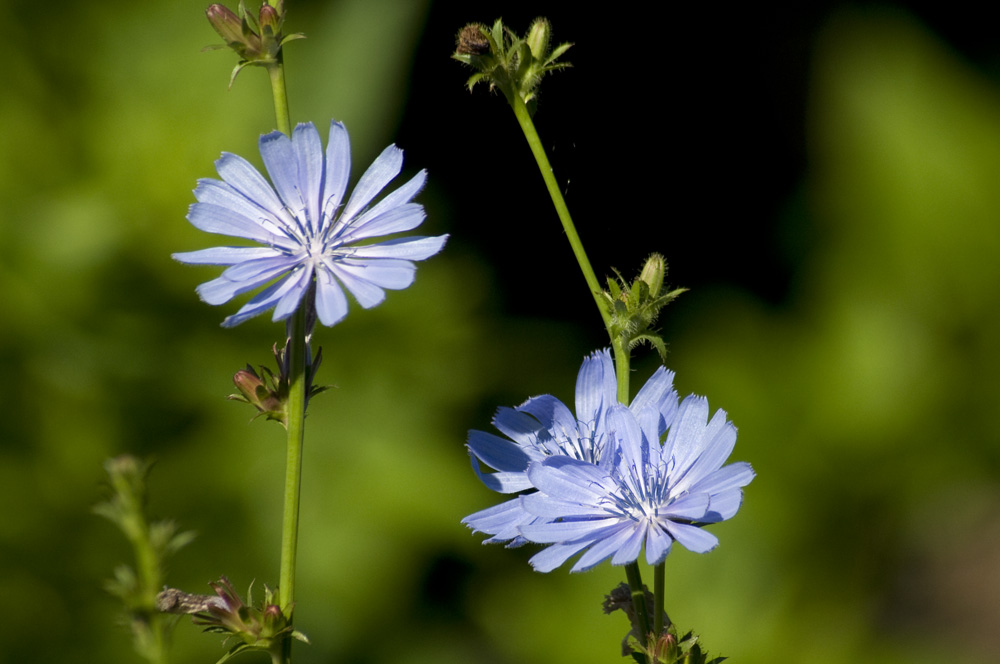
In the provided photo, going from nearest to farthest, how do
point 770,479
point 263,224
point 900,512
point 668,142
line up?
point 263,224
point 770,479
point 900,512
point 668,142

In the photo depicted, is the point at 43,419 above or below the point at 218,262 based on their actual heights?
above

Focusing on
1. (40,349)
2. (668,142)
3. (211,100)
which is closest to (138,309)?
(40,349)

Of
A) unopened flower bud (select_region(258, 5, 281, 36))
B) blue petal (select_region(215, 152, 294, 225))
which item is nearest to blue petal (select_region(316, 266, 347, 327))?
blue petal (select_region(215, 152, 294, 225))

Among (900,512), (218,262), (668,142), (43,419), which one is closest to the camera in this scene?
(218,262)

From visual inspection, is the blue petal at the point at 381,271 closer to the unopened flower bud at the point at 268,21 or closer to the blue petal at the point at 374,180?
the blue petal at the point at 374,180

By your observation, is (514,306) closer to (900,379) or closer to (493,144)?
(493,144)

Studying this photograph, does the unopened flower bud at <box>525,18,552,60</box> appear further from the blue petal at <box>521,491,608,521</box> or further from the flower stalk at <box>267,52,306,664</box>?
the blue petal at <box>521,491,608,521</box>

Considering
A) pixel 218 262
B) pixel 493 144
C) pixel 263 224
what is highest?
pixel 493 144

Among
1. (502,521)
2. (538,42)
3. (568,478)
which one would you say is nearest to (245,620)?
(502,521)

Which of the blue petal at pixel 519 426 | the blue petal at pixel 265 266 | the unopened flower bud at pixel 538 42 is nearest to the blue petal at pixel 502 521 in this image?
the blue petal at pixel 519 426
